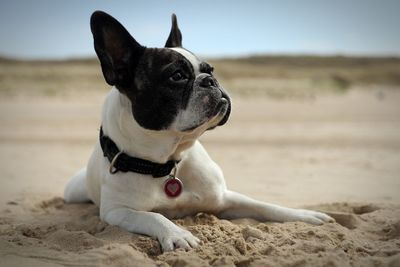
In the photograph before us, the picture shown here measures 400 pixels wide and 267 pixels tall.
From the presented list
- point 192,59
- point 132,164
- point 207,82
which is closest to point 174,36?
point 192,59

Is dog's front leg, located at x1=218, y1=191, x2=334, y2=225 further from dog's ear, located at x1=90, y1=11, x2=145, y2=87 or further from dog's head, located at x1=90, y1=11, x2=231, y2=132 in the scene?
dog's ear, located at x1=90, y1=11, x2=145, y2=87

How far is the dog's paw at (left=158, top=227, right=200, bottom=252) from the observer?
10.5ft

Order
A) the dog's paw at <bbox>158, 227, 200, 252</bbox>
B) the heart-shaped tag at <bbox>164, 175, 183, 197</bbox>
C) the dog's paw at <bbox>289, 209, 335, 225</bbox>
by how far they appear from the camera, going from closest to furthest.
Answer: the dog's paw at <bbox>158, 227, 200, 252</bbox>
the heart-shaped tag at <bbox>164, 175, 183, 197</bbox>
the dog's paw at <bbox>289, 209, 335, 225</bbox>

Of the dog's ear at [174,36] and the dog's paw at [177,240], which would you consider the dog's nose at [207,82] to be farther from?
the dog's paw at [177,240]

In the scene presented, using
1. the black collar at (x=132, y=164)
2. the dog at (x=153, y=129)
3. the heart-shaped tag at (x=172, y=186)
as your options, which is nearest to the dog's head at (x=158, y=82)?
the dog at (x=153, y=129)

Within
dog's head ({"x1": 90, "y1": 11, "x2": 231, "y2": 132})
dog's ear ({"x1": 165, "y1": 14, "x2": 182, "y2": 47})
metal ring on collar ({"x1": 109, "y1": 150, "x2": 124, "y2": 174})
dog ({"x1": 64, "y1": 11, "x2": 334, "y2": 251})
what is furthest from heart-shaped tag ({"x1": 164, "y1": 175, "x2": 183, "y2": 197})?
dog's ear ({"x1": 165, "y1": 14, "x2": 182, "y2": 47})

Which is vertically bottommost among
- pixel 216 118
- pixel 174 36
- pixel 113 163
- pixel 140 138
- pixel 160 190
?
pixel 160 190

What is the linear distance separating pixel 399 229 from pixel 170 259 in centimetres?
172

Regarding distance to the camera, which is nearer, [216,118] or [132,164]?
[216,118]

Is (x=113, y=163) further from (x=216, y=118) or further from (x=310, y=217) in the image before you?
(x=310, y=217)

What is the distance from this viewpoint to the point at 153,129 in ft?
11.3

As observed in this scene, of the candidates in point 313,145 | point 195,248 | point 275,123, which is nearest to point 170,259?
point 195,248

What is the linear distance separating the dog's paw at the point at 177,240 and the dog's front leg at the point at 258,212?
915 millimetres

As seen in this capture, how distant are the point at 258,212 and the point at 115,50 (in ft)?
5.59
